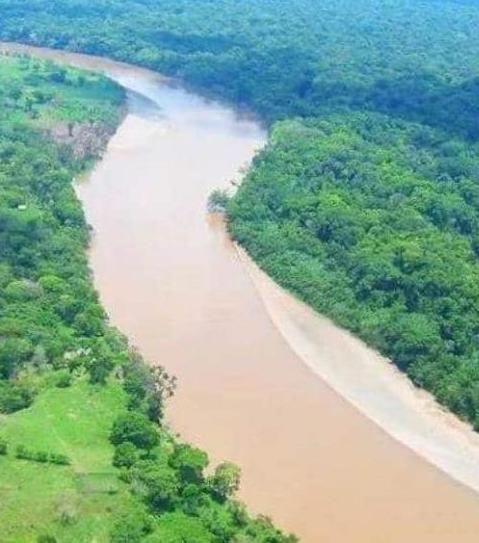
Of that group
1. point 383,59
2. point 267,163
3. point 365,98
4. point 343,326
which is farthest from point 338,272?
point 383,59

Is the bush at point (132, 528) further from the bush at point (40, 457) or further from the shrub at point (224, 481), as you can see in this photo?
the bush at point (40, 457)

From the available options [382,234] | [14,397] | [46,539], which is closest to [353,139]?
[382,234]

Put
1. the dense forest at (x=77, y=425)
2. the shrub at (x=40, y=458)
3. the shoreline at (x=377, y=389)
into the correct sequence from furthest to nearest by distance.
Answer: the shoreline at (x=377, y=389)
the shrub at (x=40, y=458)
the dense forest at (x=77, y=425)

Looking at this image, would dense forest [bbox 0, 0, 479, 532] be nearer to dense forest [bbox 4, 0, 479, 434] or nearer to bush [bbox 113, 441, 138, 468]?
dense forest [bbox 4, 0, 479, 434]

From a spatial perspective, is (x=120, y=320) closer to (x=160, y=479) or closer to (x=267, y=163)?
(x=160, y=479)

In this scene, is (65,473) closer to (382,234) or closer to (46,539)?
(46,539)

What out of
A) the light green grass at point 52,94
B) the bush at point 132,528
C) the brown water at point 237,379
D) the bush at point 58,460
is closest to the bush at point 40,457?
the bush at point 58,460
